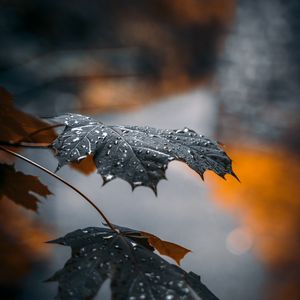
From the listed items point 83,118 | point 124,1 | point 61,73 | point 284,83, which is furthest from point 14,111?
point 124,1

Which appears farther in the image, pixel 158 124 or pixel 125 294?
pixel 158 124

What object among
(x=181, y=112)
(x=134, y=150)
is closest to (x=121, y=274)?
(x=134, y=150)

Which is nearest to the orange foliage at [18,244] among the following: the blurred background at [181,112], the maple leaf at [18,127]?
the blurred background at [181,112]

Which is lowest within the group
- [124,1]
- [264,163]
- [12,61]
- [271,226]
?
[271,226]

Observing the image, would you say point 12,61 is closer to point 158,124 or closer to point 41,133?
point 158,124

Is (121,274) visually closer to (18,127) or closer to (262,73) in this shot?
(18,127)

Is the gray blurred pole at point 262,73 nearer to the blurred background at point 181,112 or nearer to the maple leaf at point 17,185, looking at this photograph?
the blurred background at point 181,112
